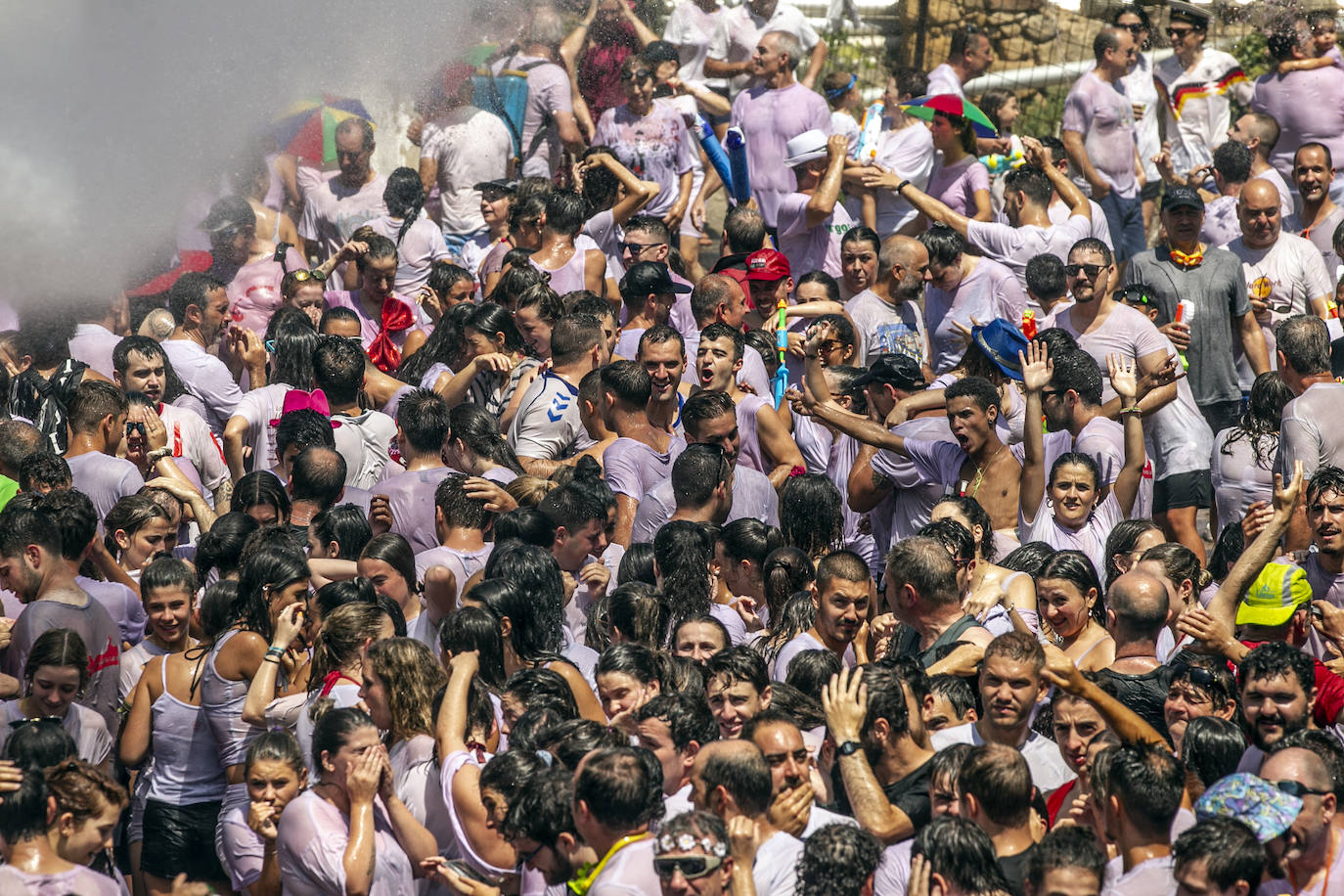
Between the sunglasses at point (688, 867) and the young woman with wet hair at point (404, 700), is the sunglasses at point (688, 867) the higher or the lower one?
the higher one

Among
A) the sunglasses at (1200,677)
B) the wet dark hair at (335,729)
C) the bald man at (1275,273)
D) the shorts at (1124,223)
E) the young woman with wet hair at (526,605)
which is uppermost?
the wet dark hair at (335,729)

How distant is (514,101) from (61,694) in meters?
7.34

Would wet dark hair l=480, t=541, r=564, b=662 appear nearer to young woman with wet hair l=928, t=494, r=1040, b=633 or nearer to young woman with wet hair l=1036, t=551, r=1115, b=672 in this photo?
young woman with wet hair l=928, t=494, r=1040, b=633

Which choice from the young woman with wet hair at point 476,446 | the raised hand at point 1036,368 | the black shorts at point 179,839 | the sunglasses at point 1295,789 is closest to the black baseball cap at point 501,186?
the young woman with wet hair at point 476,446

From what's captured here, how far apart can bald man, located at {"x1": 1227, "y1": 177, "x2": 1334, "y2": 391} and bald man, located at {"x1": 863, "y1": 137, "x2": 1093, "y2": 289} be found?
3.26 ft

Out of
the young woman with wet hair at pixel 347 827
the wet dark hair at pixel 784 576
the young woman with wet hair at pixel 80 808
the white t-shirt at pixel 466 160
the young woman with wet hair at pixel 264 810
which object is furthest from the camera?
the white t-shirt at pixel 466 160

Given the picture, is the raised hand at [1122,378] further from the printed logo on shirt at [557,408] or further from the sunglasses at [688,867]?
the sunglasses at [688,867]

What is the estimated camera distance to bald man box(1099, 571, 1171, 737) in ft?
18.4

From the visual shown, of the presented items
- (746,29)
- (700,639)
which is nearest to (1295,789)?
(700,639)

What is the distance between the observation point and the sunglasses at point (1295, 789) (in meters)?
4.28

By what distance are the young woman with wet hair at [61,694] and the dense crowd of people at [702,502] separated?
2cm

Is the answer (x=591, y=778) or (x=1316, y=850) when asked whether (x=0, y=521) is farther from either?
(x=1316, y=850)

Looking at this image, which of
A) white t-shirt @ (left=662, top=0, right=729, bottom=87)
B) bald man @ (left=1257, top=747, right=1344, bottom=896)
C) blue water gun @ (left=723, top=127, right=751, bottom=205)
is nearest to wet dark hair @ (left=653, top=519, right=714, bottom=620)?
bald man @ (left=1257, top=747, right=1344, bottom=896)

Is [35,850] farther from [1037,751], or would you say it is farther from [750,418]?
[750,418]
